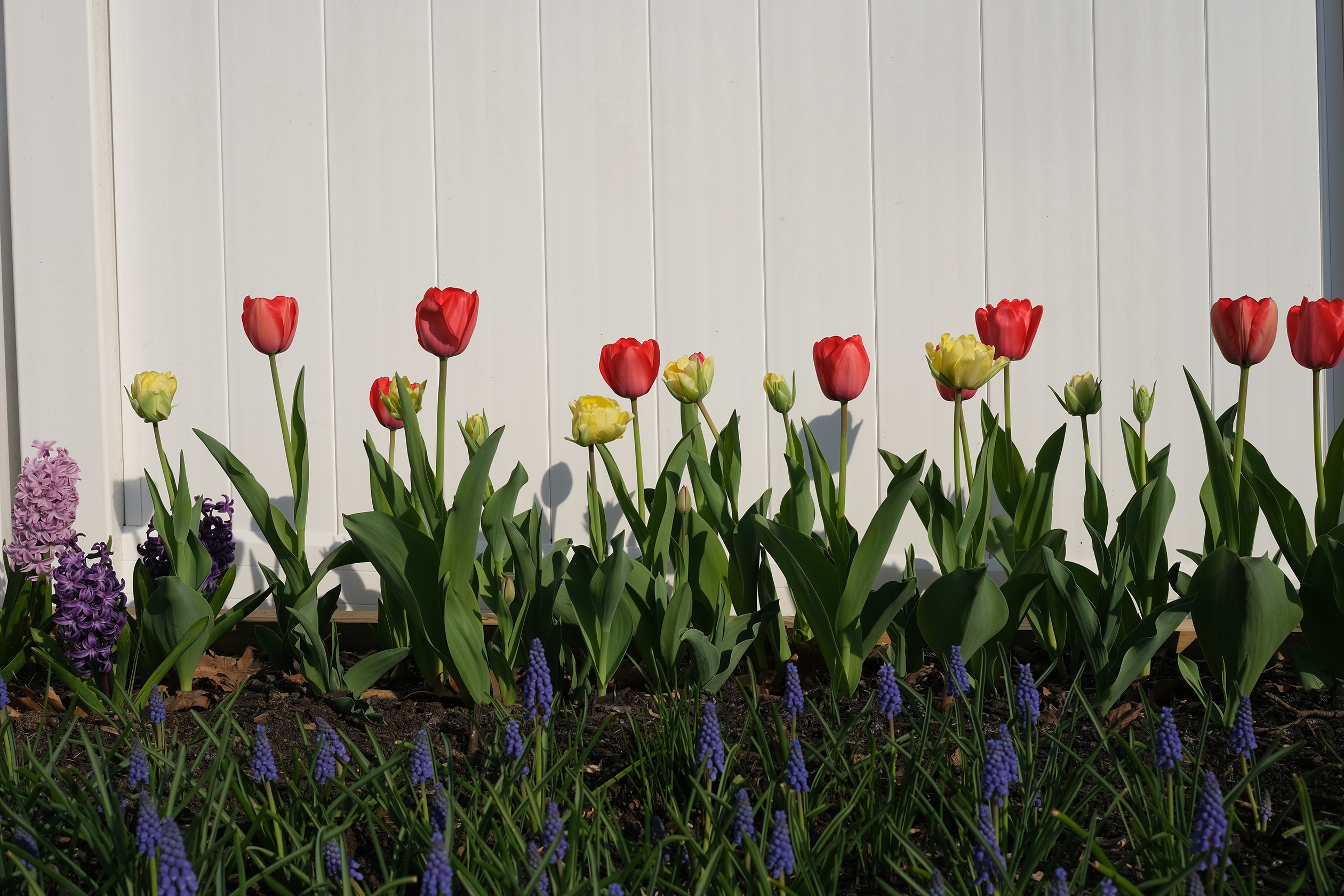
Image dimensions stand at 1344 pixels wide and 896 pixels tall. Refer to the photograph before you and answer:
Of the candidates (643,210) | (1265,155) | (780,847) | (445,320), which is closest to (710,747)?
(780,847)

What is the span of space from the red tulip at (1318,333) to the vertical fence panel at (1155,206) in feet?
2.26

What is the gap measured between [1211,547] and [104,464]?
2.28m

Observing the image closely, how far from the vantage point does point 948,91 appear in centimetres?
204

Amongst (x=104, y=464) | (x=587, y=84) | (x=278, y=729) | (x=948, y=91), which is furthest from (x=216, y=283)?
(x=948, y=91)

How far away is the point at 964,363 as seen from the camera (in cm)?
136

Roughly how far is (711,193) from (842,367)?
31.9 inches

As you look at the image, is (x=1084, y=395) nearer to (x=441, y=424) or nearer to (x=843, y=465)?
(x=843, y=465)

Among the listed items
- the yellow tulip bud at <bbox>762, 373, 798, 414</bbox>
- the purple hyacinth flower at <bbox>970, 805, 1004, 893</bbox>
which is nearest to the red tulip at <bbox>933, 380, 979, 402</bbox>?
the yellow tulip bud at <bbox>762, 373, 798, 414</bbox>

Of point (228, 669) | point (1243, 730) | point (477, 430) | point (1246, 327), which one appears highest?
point (1246, 327)

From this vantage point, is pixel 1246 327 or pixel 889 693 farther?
pixel 1246 327

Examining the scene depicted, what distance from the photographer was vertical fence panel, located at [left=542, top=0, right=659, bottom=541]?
2.09 metres

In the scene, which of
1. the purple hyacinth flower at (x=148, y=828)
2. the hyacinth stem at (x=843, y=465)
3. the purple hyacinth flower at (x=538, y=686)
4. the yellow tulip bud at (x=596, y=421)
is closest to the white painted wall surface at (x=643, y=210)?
the hyacinth stem at (x=843, y=465)

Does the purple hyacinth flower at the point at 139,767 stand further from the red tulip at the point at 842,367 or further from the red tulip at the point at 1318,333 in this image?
the red tulip at the point at 1318,333

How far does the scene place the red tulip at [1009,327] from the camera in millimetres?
1599
